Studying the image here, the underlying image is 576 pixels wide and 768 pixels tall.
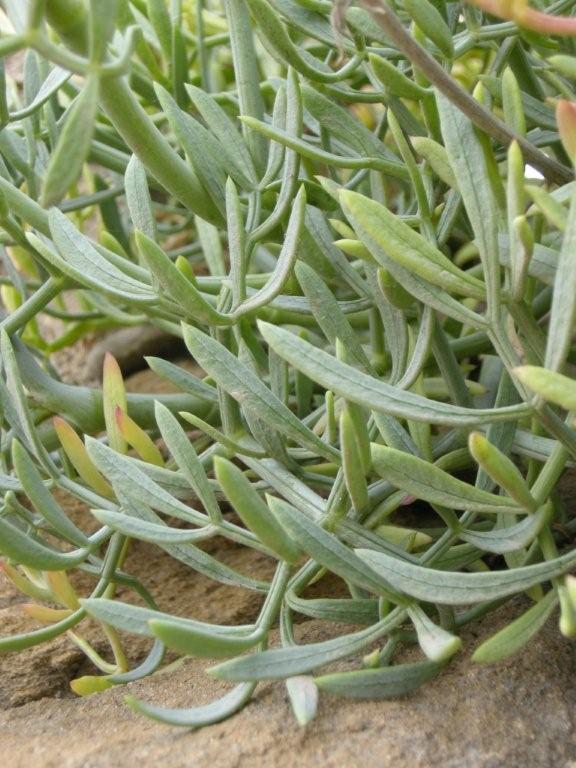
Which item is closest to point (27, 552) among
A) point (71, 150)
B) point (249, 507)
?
point (249, 507)

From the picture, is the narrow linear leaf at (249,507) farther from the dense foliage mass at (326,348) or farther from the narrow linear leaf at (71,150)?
the narrow linear leaf at (71,150)

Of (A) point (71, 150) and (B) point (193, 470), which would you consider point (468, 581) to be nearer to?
(B) point (193, 470)

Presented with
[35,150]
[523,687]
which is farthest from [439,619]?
[35,150]

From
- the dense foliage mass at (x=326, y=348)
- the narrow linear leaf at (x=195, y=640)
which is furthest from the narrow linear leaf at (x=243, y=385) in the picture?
the narrow linear leaf at (x=195, y=640)

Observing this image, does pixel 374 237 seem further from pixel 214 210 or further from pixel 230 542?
pixel 230 542

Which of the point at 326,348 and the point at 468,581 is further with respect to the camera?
the point at 326,348
